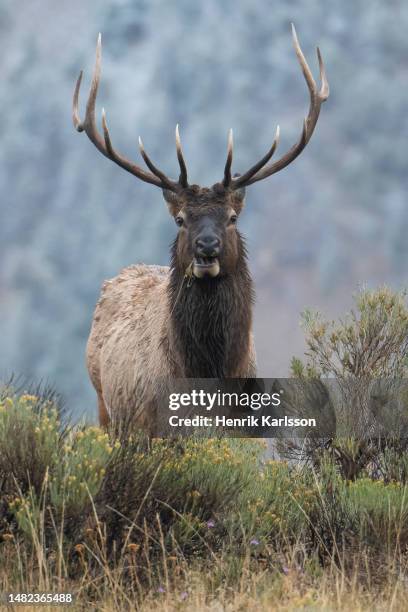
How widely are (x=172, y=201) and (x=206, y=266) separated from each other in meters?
0.92

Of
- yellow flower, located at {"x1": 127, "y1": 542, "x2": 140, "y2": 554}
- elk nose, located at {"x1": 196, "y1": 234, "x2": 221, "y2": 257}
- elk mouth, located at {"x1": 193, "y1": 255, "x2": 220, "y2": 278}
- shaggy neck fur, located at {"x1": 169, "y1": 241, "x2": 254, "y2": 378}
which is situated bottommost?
yellow flower, located at {"x1": 127, "y1": 542, "x2": 140, "y2": 554}

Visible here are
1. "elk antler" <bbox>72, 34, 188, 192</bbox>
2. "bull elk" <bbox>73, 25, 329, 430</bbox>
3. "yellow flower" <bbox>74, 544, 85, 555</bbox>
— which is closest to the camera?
"yellow flower" <bbox>74, 544, 85, 555</bbox>

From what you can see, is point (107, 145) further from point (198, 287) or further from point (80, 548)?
point (80, 548)

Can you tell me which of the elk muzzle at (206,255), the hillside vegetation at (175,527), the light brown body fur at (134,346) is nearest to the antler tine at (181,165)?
the elk muzzle at (206,255)

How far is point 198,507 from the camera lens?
578cm

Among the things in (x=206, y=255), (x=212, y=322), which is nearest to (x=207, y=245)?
(x=206, y=255)

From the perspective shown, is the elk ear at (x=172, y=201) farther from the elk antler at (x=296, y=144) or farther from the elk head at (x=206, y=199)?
the elk antler at (x=296, y=144)

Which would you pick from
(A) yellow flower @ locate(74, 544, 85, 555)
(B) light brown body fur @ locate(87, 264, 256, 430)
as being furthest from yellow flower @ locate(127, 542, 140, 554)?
(B) light brown body fur @ locate(87, 264, 256, 430)

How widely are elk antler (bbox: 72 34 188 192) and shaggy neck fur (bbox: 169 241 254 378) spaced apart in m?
0.57

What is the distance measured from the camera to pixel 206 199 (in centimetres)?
769

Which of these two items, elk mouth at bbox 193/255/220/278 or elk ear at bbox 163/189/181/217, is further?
elk ear at bbox 163/189/181/217

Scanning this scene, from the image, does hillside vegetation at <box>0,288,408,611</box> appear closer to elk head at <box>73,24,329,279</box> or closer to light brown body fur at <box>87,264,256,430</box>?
light brown body fur at <box>87,264,256,430</box>

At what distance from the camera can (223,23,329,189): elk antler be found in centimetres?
793

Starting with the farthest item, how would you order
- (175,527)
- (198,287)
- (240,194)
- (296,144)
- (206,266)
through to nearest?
1. (296,144)
2. (240,194)
3. (198,287)
4. (206,266)
5. (175,527)
